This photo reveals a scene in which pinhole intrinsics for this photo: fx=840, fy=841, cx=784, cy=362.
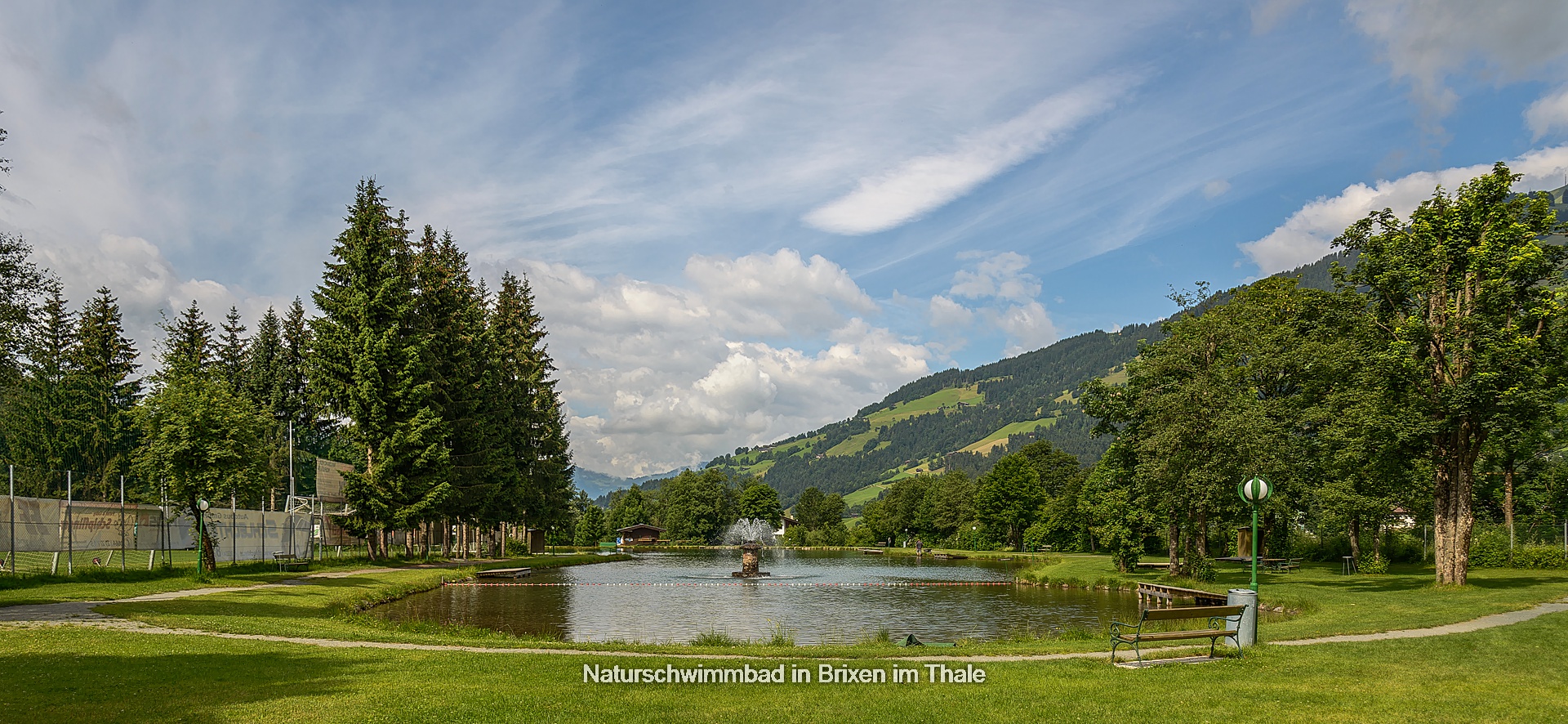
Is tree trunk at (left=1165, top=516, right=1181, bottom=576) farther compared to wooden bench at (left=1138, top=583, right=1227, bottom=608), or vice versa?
tree trunk at (left=1165, top=516, right=1181, bottom=576)

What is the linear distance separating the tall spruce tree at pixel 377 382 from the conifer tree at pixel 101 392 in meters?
25.9

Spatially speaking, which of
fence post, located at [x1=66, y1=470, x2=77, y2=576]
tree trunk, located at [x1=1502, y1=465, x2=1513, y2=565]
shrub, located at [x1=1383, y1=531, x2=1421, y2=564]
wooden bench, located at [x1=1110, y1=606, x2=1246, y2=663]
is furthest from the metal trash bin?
shrub, located at [x1=1383, y1=531, x2=1421, y2=564]

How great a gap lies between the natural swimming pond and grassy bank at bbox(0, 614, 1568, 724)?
27.9 ft

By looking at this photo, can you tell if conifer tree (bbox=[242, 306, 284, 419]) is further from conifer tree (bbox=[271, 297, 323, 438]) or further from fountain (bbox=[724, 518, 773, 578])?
fountain (bbox=[724, 518, 773, 578])

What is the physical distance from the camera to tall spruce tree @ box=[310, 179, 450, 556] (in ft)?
133

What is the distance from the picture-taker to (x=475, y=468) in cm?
4738

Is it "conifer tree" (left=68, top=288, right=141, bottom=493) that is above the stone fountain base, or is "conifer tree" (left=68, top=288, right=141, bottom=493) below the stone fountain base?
above

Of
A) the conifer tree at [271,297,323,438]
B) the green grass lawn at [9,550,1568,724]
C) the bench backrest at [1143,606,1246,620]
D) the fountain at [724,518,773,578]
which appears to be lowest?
the fountain at [724,518,773,578]

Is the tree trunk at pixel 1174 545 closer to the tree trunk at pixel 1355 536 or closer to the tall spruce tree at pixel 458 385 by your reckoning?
the tree trunk at pixel 1355 536

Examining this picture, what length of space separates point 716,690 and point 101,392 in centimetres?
6655

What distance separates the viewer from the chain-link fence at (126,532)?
1065 inches

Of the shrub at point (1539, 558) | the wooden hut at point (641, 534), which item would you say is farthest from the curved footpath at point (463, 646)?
the wooden hut at point (641, 534)

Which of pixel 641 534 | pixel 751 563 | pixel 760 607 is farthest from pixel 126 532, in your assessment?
pixel 641 534

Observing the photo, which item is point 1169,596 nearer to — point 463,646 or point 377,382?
point 463,646
